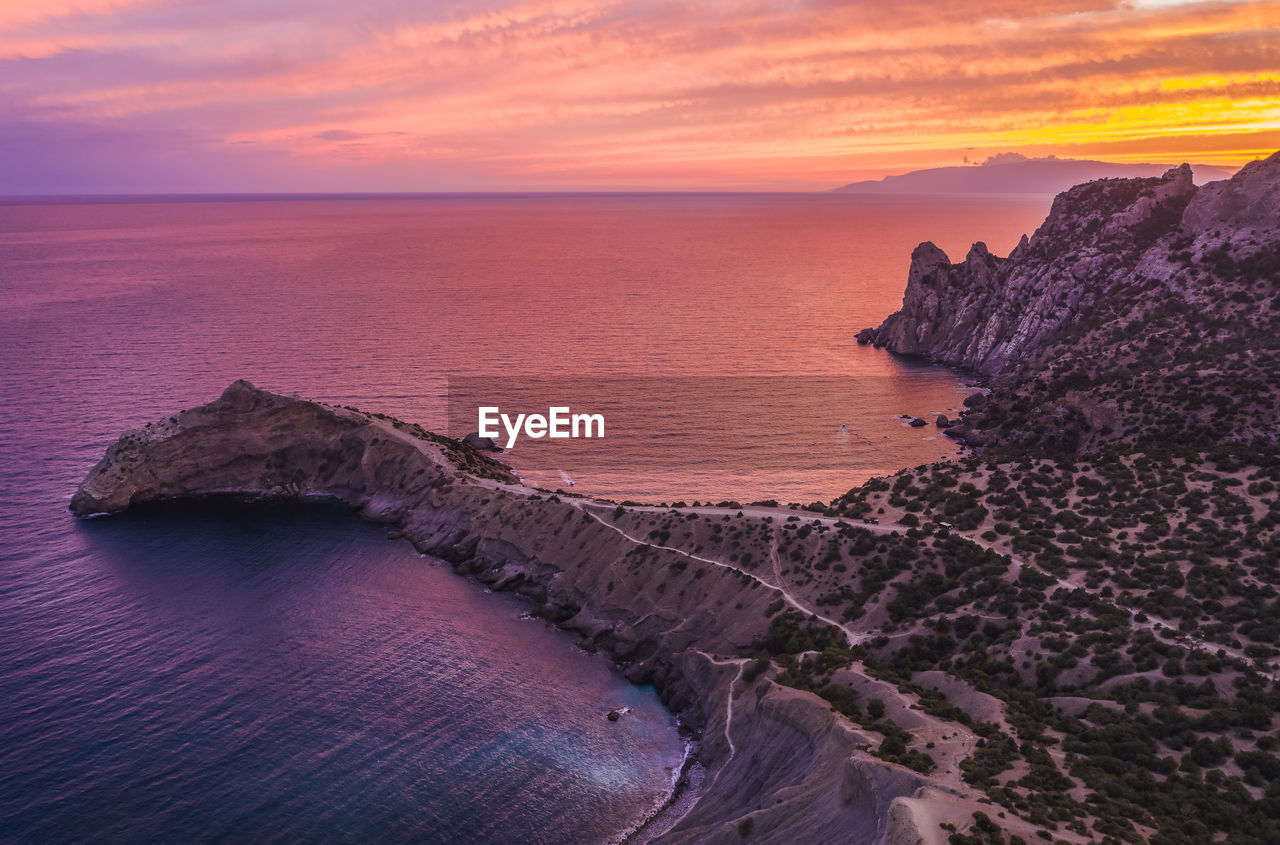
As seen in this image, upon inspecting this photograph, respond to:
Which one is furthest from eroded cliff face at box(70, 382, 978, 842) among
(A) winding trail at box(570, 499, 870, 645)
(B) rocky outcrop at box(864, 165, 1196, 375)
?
(B) rocky outcrop at box(864, 165, 1196, 375)

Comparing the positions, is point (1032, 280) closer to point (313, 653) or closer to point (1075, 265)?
point (1075, 265)

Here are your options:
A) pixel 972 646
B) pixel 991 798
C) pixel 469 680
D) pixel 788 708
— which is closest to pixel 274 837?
pixel 469 680

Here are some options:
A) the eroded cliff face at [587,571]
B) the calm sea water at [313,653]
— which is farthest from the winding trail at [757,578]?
the calm sea water at [313,653]

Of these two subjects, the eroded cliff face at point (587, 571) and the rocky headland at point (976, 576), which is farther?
the eroded cliff face at point (587, 571)

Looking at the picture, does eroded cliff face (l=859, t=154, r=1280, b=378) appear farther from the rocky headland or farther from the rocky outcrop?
the rocky headland

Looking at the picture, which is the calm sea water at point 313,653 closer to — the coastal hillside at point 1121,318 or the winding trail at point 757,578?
the winding trail at point 757,578
